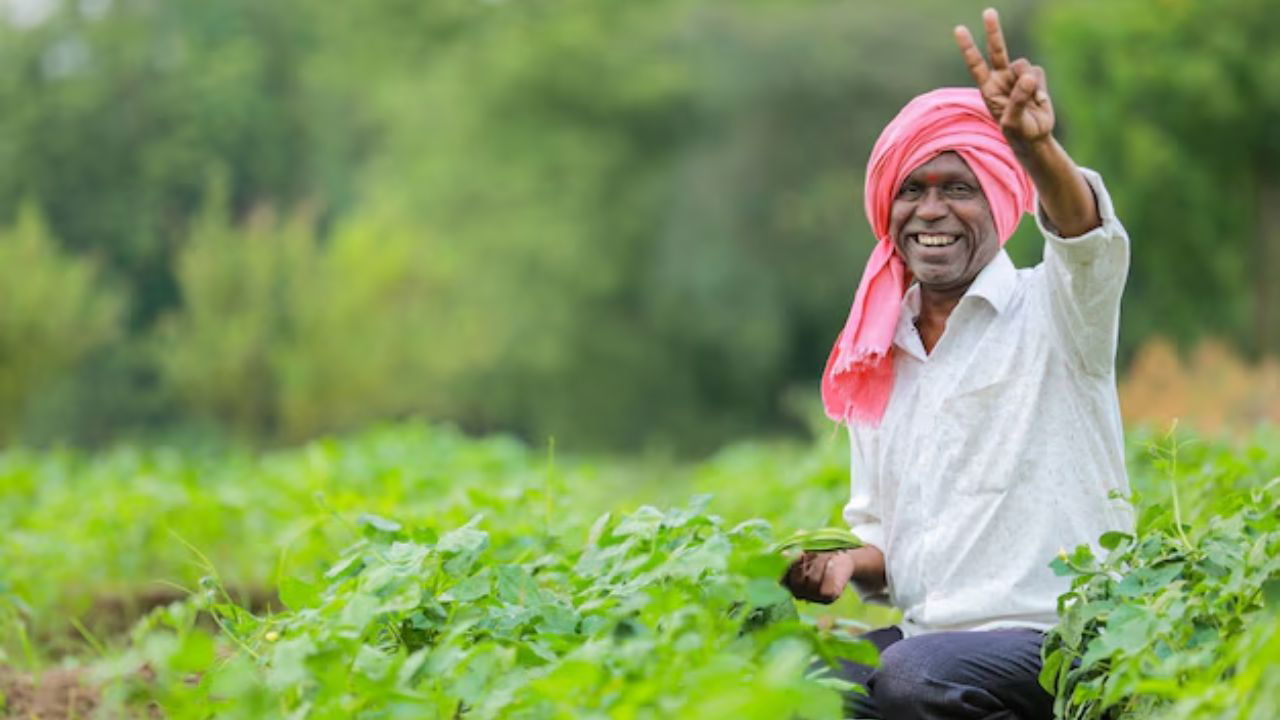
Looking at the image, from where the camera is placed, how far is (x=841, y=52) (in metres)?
30.3

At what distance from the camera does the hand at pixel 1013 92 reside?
273 centimetres

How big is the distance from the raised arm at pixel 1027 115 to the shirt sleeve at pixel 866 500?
0.66m

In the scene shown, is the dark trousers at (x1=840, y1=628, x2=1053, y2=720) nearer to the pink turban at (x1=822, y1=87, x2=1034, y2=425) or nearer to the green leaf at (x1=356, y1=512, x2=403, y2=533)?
the pink turban at (x1=822, y1=87, x2=1034, y2=425)

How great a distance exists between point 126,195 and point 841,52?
13.1 m

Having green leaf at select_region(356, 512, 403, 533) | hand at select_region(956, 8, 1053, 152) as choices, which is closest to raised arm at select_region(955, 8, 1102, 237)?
hand at select_region(956, 8, 1053, 152)

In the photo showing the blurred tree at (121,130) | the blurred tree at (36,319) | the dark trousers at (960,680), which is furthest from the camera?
the blurred tree at (121,130)

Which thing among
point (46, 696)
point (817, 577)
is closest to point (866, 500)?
point (817, 577)

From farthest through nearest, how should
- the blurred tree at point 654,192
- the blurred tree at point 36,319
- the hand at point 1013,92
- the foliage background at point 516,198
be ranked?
the blurred tree at point 654,192 < the foliage background at point 516,198 < the blurred tree at point 36,319 < the hand at point 1013,92

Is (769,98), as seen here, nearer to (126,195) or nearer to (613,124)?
(613,124)

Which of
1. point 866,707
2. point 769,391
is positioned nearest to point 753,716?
point 866,707

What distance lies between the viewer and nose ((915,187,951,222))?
318 cm

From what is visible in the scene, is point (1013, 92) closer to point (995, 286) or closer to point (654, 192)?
point (995, 286)

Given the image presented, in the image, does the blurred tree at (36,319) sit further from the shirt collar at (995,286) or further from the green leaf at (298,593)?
the shirt collar at (995,286)

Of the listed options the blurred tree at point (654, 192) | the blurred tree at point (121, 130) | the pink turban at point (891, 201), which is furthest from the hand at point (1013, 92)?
the blurred tree at point (654, 192)
